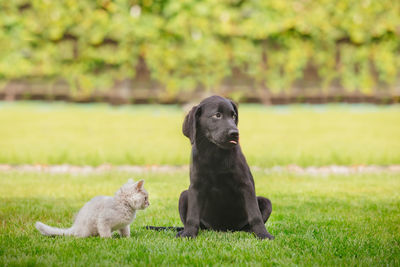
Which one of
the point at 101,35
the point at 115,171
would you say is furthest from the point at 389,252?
the point at 101,35

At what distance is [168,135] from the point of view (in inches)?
520

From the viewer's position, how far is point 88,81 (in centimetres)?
1930

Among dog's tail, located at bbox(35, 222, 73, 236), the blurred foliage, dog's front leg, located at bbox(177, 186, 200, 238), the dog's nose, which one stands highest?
the blurred foliage

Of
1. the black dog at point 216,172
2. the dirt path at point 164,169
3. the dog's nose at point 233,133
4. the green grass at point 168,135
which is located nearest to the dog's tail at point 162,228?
the black dog at point 216,172

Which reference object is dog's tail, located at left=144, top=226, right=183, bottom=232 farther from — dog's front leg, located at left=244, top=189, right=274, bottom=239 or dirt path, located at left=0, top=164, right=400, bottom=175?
dirt path, located at left=0, top=164, right=400, bottom=175

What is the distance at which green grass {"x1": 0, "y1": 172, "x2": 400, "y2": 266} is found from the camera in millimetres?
3494

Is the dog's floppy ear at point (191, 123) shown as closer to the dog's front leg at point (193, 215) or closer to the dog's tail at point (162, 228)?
the dog's front leg at point (193, 215)

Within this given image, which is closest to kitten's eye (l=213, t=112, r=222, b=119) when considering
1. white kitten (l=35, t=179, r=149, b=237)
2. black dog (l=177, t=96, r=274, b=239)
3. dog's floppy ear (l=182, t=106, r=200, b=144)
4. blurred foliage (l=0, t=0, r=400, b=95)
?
black dog (l=177, t=96, r=274, b=239)

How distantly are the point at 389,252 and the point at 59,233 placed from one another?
2.66 meters

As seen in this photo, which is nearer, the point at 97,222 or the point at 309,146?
the point at 97,222

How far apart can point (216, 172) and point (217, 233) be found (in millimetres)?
587

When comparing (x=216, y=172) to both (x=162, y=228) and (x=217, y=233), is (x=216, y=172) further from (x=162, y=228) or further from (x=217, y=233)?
(x=162, y=228)

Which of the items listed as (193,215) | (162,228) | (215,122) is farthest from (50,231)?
(215,122)

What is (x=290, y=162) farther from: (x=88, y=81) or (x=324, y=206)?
(x=88, y=81)
